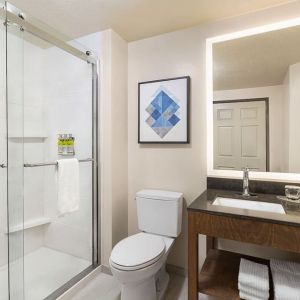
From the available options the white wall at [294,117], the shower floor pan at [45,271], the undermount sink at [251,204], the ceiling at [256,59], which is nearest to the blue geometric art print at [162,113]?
the ceiling at [256,59]

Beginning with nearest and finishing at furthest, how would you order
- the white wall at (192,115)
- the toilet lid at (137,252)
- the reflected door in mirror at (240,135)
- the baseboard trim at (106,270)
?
the toilet lid at (137,252) < the reflected door in mirror at (240,135) < the white wall at (192,115) < the baseboard trim at (106,270)

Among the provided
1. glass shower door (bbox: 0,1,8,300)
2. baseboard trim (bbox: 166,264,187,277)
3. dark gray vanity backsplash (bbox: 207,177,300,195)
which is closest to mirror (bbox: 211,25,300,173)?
dark gray vanity backsplash (bbox: 207,177,300,195)

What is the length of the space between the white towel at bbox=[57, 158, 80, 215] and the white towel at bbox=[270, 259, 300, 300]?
4.85 feet

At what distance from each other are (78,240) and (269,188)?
1.80 metres

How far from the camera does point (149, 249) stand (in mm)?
1507

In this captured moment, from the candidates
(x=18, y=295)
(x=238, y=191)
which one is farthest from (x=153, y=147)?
(x=18, y=295)

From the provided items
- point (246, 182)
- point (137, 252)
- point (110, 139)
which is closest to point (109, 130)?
point (110, 139)

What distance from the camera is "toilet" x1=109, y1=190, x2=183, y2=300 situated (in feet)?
4.51

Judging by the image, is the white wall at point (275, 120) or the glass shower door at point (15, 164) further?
the white wall at point (275, 120)

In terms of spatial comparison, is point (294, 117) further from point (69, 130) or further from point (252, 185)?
point (69, 130)

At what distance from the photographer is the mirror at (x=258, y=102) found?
5.38 ft

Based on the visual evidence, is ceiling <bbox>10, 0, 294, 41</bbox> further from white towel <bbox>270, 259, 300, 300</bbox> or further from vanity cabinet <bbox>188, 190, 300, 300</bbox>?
white towel <bbox>270, 259, 300, 300</bbox>

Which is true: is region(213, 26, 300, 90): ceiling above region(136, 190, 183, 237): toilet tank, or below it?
above

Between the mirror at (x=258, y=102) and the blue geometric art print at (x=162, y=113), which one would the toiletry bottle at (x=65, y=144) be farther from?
the mirror at (x=258, y=102)
